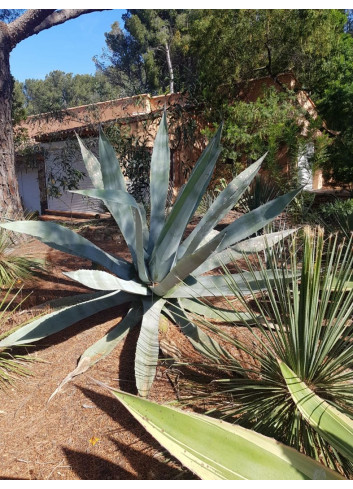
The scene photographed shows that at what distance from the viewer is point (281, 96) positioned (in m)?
10.4

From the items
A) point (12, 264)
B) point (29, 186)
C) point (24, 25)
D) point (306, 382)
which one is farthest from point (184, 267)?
point (29, 186)

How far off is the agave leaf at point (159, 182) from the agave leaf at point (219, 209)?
28cm

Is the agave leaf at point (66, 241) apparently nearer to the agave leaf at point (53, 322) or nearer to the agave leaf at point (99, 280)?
the agave leaf at point (53, 322)

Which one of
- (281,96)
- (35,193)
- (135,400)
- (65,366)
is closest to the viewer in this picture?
(135,400)

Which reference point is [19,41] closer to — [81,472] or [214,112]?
[214,112]

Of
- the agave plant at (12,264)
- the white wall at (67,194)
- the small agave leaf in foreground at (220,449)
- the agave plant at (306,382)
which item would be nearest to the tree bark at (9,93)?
the agave plant at (12,264)

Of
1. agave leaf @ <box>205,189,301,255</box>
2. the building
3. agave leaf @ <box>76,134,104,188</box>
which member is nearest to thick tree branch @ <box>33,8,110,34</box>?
the building

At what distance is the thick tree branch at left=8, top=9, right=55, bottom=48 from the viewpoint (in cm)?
652

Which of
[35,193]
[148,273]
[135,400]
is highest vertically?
[35,193]

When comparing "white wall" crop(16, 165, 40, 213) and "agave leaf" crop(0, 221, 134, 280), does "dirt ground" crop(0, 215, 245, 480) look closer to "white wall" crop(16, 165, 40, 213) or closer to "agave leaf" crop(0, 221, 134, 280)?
"agave leaf" crop(0, 221, 134, 280)

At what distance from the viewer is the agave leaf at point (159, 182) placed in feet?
11.0

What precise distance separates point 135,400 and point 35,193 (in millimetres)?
14718

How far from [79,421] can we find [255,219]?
1.77 meters

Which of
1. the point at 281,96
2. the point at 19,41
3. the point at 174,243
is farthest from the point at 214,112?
the point at 174,243
